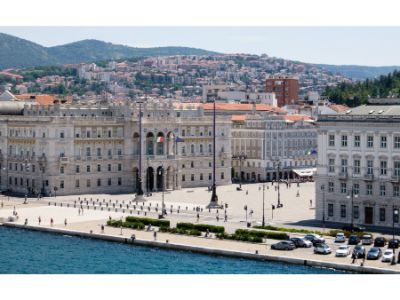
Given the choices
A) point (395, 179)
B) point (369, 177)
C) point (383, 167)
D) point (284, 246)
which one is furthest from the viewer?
point (369, 177)

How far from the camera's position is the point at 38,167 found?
111875mm

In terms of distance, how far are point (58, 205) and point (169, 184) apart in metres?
23.3

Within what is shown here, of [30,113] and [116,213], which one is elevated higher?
[30,113]

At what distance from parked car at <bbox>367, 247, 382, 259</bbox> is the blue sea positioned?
127 inches

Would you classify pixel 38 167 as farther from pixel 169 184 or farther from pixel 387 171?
pixel 387 171

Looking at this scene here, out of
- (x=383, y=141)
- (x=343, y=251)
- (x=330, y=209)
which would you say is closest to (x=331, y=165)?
(x=330, y=209)

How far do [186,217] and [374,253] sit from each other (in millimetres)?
26910

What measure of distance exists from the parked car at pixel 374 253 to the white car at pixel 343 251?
1.58 metres

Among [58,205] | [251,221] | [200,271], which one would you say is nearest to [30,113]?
[58,205]

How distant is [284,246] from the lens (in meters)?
69.1

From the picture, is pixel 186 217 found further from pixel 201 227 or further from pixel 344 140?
pixel 344 140

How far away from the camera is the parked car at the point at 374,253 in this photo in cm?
6406

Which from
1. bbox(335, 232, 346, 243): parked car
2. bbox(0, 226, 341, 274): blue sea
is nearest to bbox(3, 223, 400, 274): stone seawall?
bbox(0, 226, 341, 274): blue sea

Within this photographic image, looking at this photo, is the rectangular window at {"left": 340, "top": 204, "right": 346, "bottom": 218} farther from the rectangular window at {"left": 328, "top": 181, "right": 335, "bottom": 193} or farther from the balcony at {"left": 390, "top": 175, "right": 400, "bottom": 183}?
the balcony at {"left": 390, "top": 175, "right": 400, "bottom": 183}
